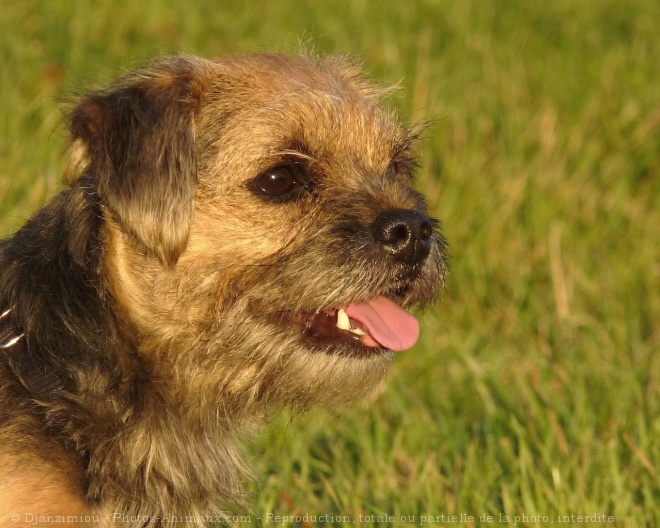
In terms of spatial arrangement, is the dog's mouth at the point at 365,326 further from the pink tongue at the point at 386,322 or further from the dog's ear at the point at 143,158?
the dog's ear at the point at 143,158

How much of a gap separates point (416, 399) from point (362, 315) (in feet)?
6.48

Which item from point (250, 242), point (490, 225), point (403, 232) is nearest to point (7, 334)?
point (250, 242)

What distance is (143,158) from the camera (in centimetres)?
338

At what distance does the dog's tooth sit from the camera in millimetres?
3568

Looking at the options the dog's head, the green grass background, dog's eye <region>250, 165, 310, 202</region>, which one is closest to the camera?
the dog's head

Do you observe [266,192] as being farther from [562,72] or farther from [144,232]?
[562,72]

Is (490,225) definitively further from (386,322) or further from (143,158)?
(143,158)

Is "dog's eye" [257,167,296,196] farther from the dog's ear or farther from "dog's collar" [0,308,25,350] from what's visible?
"dog's collar" [0,308,25,350]

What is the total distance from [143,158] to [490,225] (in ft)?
12.3

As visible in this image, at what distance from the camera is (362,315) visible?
11.8ft

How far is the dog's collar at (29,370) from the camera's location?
10.8 ft

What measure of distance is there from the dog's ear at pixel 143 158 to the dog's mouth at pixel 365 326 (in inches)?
20.2

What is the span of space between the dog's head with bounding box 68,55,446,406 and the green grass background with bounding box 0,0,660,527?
65cm

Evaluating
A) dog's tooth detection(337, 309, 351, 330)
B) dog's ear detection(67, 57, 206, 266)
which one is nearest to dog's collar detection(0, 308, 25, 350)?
dog's ear detection(67, 57, 206, 266)
